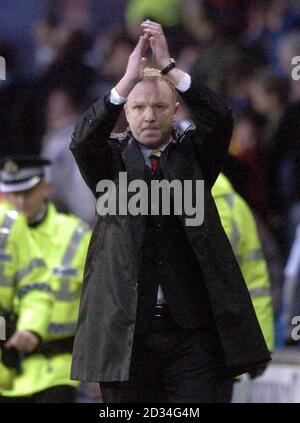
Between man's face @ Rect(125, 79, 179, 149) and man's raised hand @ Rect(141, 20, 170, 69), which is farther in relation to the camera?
man's face @ Rect(125, 79, 179, 149)

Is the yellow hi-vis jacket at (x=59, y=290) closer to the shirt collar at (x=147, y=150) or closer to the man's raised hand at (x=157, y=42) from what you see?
the shirt collar at (x=147, y=150)

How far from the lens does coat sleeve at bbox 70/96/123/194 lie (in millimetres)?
4773

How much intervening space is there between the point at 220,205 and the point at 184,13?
1.91 m

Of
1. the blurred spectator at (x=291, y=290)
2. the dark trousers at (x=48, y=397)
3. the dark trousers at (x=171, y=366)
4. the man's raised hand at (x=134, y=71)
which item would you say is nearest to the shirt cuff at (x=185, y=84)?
the man's raised hand at (x=134, y=71)

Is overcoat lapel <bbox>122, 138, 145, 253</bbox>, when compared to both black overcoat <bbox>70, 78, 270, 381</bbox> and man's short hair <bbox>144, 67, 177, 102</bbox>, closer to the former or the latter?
black overcoat <bbox>70, 78, 270, 381</bbox>

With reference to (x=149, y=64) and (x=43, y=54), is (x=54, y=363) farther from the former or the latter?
(x=43, y=54)

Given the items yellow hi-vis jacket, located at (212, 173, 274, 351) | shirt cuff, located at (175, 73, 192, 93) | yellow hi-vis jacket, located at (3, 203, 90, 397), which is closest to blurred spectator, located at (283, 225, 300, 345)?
yellow hi-vis jacket, located at (212, 173, 274, 351)

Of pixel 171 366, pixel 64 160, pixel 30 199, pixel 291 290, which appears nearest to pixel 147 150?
pixel 171 366

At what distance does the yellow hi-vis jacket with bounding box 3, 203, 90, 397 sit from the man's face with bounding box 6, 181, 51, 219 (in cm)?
7

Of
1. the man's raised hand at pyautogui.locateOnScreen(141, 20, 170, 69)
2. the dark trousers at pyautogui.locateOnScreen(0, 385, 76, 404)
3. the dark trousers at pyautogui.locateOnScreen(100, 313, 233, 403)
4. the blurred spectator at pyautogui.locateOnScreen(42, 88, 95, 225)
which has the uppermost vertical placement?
the blurred spectator at pyautogui.locateOnScreen(42, 88, 95, 225)

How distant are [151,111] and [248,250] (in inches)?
84.7

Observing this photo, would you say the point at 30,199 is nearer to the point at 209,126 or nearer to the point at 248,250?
the point at 248,250

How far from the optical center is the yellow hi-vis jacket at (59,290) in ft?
22.3

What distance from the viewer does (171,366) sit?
4895 mm
